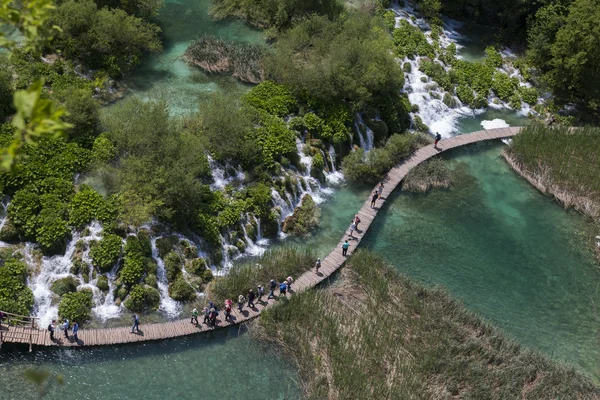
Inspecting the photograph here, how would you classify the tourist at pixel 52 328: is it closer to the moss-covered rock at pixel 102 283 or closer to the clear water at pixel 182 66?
the moss-covered rock at pixel 102 283

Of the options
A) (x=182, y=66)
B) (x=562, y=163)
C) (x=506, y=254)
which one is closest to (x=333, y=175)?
(x=506, y=254)

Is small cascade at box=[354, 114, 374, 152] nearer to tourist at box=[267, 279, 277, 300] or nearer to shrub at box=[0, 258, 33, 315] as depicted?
tourist at box=[267, 279, 277, 300]

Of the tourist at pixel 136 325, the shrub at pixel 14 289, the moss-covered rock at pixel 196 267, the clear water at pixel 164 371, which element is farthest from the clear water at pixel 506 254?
the shrub at pixel 14 289

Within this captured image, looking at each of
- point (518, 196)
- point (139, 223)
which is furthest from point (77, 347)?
point (518, 196)

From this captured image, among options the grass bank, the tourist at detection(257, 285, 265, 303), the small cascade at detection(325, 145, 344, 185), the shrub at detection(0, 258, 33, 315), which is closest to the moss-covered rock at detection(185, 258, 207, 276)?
the tourist at detection(257, 285, 265, 303)

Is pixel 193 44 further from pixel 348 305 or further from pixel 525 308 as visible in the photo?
pixel 525 308
